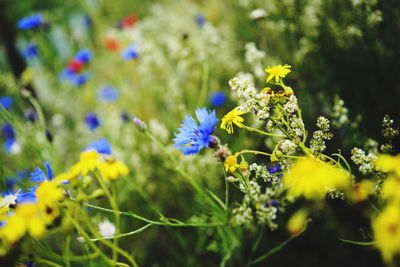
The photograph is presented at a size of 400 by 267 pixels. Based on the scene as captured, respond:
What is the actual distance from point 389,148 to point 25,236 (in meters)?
0.81

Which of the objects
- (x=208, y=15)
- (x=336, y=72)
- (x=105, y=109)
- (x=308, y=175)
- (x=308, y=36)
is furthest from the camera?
(x=208, y=15)

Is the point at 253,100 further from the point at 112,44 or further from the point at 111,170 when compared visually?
the point at 112,44

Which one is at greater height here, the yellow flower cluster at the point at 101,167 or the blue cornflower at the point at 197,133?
the yellow flower cluster at the point at 101,167

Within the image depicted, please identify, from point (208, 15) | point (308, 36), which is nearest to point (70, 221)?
point (308, 36)

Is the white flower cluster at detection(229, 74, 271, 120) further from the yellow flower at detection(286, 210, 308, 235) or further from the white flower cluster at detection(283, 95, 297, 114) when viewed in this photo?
the yellow flower at detection(286, 210, 308, 235)

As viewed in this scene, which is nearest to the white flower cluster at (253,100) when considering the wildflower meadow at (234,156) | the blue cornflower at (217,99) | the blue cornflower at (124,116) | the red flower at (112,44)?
the wildflower meadow at (234,156)

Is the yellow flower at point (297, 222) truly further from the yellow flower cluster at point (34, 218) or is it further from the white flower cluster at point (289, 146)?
the yellow flower cluster at point (34, 218)

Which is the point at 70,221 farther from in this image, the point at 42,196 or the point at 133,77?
the point at 133,77

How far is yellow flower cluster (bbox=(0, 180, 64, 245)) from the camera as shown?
492mm

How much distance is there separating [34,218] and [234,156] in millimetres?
417

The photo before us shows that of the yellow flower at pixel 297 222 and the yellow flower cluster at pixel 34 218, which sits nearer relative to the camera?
the yellow flower cluster at pixel 34 218

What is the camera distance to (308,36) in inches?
62.7

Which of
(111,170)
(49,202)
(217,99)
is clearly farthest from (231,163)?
(217,99)

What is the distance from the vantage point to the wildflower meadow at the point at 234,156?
0.58 metres
